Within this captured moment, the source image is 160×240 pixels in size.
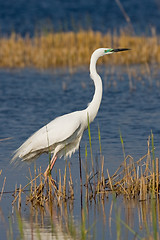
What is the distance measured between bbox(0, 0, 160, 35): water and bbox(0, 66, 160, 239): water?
28.3ft

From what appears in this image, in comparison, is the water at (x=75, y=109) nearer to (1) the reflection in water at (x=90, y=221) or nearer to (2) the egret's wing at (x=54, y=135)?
(1) the reflection in water at (x=90, y=221)

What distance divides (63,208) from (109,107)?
19.0ft

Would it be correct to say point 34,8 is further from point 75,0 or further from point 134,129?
point 134,129

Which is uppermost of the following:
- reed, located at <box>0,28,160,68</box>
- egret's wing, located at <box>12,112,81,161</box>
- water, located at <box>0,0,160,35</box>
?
water, located at <box>0,0,160,35</box>

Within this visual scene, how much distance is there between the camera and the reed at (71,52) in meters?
16.2

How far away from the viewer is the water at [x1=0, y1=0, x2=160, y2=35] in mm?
24281

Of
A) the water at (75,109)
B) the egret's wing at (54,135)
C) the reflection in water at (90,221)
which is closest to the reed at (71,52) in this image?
the water at (75,109)

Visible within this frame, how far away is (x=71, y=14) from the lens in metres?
27.9

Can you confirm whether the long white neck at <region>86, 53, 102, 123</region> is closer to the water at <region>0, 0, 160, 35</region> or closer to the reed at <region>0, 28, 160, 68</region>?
the reed at <region>0, 28, 160, 68</region>

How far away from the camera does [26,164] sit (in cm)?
748

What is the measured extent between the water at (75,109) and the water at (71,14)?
861 centimetres

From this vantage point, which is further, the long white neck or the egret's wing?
the long white neck

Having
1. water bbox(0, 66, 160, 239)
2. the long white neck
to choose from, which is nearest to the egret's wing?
the long white neck

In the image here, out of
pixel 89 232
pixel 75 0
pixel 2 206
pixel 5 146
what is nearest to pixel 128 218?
pixel 89 232
